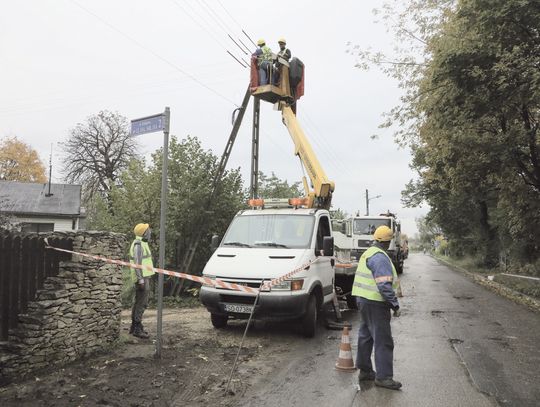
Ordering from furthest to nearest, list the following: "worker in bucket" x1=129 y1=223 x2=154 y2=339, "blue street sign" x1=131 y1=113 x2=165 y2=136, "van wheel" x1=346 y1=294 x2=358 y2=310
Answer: "van wheel" x1=346 y1=294 x2=358 y2=310
"worker in bucket" x1=129 y1=223 x2=154 y2=339
"blue street sign" x1=131 y1=113 x2=165 y2=136

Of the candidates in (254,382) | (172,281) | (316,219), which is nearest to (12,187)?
(172,281)

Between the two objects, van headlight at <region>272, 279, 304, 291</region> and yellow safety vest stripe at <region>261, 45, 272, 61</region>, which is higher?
yellow safety vest stripe at <region>261, 45, 272, 61</region>

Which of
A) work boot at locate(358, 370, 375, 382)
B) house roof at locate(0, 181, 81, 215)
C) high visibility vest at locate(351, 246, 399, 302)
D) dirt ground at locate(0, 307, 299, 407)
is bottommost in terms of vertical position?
dirt ground at locate(0, 307, 299, 407)

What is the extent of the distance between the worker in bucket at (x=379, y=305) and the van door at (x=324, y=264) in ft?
9.10

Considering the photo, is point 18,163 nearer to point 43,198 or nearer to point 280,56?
point 43,198

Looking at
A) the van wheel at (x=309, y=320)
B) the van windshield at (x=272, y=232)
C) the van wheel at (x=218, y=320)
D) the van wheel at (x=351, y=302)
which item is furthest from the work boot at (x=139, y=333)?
Answer: the van wheel at (x=351, y=302)

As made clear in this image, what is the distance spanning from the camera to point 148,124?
6.29m

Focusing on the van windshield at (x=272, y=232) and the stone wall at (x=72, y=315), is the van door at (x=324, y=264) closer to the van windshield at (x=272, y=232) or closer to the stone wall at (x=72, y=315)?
the van windshield at (x=272, y=232)

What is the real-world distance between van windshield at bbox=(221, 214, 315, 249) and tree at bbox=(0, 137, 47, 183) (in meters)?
46.5

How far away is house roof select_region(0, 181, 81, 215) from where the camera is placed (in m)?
35.1

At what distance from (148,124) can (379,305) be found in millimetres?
3758

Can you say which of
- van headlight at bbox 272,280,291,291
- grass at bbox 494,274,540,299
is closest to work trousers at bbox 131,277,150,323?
van headlight at bbox 272,280,291,291

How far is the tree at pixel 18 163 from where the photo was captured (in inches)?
1885

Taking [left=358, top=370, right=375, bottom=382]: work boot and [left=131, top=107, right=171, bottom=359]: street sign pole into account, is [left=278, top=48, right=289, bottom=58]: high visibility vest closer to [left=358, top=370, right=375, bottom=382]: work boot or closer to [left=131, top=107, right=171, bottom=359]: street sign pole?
[left=131, top=107, right=171, bottom=359]: street sign pole
